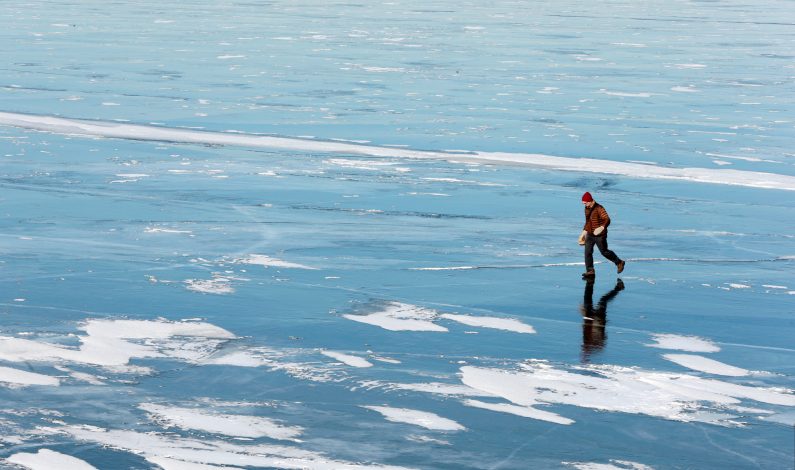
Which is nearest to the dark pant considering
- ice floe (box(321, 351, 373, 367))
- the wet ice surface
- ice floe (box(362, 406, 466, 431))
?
the wet ice surface

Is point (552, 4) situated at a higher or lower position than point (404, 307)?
higher

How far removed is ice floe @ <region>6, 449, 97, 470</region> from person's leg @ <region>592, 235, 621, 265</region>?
20.3 feet

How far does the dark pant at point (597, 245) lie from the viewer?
12.5 m

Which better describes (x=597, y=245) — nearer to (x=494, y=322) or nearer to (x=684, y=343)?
(x=494, y=322)

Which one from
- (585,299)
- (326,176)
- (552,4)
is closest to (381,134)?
(326,176)

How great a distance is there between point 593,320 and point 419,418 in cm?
303

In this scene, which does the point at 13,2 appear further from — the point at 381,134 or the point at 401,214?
the point at 401,214

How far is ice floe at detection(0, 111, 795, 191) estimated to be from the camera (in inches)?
727

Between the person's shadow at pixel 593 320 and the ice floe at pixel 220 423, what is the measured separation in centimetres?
267

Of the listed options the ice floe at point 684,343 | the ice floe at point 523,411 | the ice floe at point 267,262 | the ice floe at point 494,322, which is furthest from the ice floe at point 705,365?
the ice floe at point 267,262

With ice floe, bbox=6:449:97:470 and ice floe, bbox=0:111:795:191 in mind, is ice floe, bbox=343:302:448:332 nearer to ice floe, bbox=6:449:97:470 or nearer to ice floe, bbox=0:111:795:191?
ice floe, bbox=6:449:97:470

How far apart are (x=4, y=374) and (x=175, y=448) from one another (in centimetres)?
201

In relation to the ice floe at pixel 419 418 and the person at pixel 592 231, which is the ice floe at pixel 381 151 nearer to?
the person at pixel 592 231

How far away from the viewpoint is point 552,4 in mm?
57781
